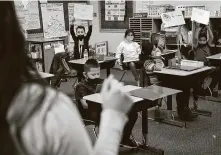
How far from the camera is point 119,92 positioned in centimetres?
100

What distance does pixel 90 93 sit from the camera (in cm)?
371

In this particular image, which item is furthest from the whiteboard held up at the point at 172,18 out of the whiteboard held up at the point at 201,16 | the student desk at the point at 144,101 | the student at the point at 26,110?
the student at the point at 26,110

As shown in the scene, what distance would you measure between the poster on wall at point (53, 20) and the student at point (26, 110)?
7.52m

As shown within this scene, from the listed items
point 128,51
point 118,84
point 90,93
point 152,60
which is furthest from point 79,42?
point 118,84

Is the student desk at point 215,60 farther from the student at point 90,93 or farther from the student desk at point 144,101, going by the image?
the student at point 90,93

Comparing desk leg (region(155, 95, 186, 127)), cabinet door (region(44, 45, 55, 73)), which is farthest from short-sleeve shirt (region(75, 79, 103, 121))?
cabinet door (region(44, 45, 55, 73))

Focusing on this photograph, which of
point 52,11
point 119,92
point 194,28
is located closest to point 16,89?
point 119,92

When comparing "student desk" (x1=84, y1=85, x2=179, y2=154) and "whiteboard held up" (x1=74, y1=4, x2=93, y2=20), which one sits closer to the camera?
"student desk" (x1=84, y1=85, x2=179, y2=154)

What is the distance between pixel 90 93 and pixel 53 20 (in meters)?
4.95

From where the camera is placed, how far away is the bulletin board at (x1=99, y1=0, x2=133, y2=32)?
344 inches

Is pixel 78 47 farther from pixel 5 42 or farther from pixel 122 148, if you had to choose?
pixel 5 42

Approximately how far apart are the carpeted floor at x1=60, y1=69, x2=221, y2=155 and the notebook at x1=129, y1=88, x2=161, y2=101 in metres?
0.77

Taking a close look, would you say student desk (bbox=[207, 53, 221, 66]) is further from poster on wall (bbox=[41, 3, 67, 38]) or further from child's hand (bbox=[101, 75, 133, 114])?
child's hand (bbox=[101, 75, 133, 114])

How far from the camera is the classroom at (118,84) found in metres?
0.78
